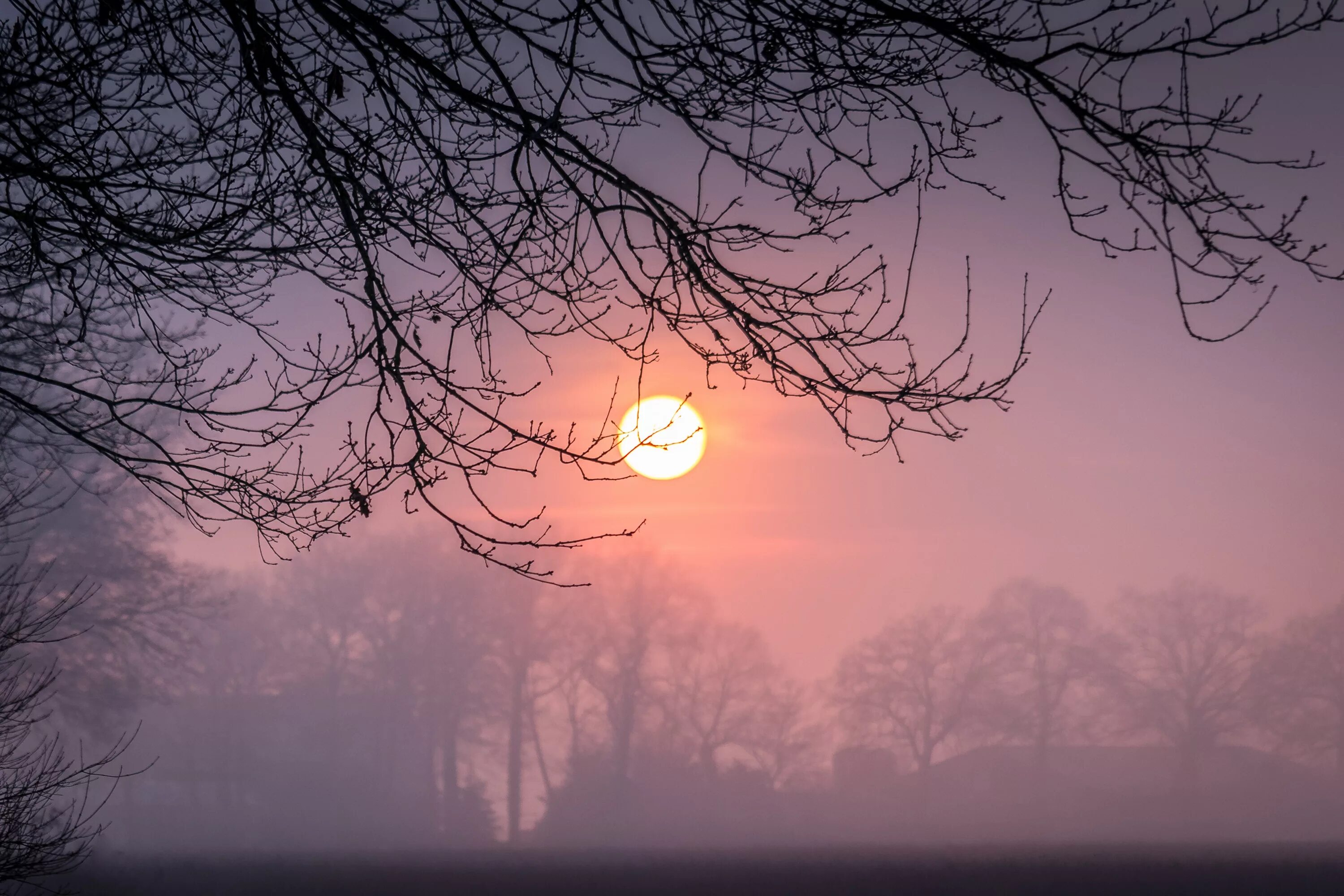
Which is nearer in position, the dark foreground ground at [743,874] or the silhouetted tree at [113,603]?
the dark foreground ground at [743,874]

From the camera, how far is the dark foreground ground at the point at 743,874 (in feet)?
41.9

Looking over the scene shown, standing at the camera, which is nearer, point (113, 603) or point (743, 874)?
point (743, 874)

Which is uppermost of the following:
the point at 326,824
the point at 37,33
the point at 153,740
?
the point at 37,33

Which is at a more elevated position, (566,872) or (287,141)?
(287,141)

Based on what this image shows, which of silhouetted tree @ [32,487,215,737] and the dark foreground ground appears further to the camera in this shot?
silhouetted tree @ [32,487,215,737]

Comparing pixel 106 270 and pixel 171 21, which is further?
pixel 106 270

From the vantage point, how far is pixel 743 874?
14.2 meters

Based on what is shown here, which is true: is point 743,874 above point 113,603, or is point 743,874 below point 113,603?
below

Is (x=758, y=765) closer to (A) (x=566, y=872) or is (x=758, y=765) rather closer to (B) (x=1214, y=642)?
(B) (x=1214, y=642)

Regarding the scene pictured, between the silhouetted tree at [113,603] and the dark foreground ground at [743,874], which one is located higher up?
the silhouetted tree at [113,603]

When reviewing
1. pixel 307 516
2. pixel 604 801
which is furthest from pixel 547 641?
pixel 307 516

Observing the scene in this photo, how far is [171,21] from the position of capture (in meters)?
4.54

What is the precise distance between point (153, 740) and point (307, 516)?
30.7 metres

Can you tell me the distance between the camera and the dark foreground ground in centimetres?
1277
